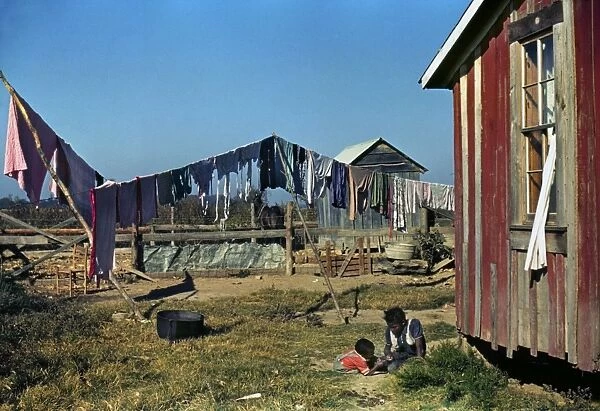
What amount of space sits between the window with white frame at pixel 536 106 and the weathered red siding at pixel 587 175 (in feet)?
1.66

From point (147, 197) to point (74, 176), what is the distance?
175 cm

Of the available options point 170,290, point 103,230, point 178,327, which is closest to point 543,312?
point 178,327

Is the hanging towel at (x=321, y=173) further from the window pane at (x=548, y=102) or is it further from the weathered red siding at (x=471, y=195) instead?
the window pane at (x=548, y=102)

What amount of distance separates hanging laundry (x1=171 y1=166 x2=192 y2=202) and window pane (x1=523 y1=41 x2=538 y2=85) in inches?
367

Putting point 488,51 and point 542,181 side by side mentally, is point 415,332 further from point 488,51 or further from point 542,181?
point 488,51

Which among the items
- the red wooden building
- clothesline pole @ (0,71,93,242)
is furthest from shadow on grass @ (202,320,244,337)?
the red wooden building

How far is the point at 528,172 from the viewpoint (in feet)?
21.2

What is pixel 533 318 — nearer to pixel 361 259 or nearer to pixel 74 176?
pixel 74 176

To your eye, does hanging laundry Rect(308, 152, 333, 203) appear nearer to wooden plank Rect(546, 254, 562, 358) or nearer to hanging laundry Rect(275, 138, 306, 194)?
hanging laundry Rect(275, 138, 306, 194)

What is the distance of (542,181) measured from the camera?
610 cm

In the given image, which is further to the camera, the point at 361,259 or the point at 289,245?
the point at 361,259

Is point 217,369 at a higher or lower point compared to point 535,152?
lower

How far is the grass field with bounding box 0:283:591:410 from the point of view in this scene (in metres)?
6.56

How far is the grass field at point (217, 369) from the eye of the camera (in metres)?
A: 6.56
